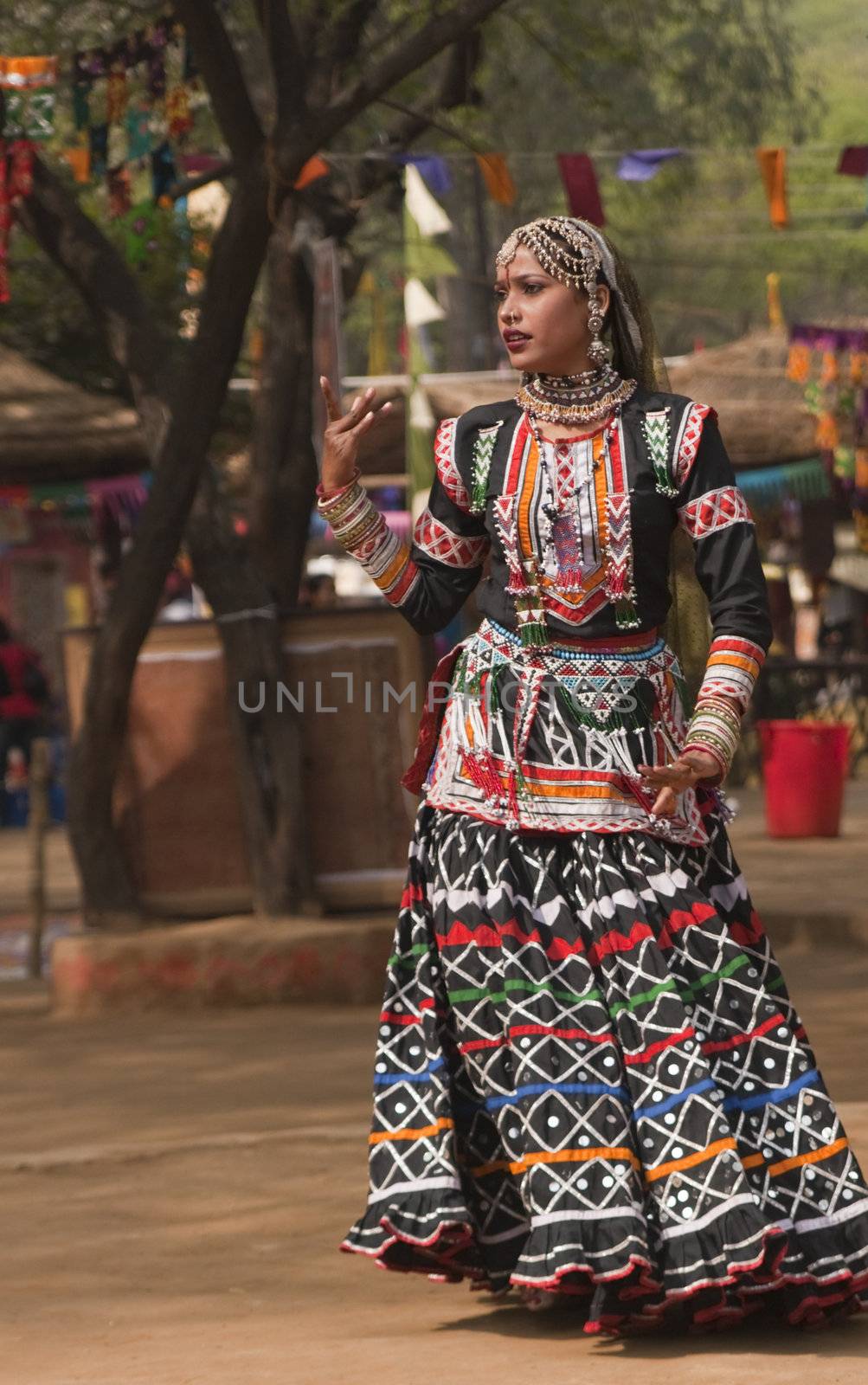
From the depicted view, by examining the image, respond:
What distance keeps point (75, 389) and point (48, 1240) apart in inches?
380

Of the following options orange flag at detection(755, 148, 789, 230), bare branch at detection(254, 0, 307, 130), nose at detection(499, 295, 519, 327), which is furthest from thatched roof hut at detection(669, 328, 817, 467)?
nose at detection(499, 295, 519, 327)

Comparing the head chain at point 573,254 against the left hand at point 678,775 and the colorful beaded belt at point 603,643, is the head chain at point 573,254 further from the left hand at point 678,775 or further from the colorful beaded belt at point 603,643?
the left hand at point 678,775

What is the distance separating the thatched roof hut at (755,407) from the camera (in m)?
18.0

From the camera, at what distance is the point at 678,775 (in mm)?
3684

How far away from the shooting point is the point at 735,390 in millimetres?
18297

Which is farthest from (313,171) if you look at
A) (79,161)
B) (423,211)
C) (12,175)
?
(423,211)

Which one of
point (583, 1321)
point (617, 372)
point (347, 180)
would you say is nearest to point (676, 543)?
point (617, 372)

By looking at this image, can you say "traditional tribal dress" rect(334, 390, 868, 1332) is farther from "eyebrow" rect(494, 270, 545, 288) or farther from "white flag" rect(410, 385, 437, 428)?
"white flag" rect(410, 385, 437, 428)

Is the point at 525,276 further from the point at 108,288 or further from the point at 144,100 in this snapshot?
the point at 144,100

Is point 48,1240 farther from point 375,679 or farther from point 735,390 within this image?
point 735,390

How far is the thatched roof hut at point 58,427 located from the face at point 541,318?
954cm

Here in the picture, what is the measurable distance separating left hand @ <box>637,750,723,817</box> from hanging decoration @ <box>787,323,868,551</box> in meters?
13.8

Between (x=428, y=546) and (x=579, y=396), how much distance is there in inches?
15.9

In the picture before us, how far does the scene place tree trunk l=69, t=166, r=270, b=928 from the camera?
8125mm
